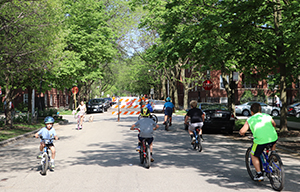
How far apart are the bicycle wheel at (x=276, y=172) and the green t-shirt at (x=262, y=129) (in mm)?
330

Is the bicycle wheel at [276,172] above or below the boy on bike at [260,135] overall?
below

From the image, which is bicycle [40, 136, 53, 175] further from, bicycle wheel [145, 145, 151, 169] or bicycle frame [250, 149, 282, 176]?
bicycle frame [250, 149, 282, 176]

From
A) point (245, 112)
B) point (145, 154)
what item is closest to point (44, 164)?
point (145, 154)

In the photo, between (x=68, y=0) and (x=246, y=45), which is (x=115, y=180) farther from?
(x=68, y=0)

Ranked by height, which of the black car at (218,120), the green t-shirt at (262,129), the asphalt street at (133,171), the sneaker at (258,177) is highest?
the green t-shirt at (262,129)

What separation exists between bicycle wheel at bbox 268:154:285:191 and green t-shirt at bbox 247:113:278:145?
33cm

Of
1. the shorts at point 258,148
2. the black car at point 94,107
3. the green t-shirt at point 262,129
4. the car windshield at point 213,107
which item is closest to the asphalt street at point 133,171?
the shorts at point 258,148

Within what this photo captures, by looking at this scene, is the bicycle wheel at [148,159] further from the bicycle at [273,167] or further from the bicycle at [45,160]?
the bicycle at [273,167]

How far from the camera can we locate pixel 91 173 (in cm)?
776

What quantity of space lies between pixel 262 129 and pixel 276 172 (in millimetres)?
810

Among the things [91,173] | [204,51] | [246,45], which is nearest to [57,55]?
[204,51]

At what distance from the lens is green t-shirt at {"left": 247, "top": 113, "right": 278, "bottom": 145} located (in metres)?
6.25

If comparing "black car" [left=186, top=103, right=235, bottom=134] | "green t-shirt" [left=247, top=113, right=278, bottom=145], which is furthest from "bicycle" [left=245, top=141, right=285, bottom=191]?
"black car" [left=186, top=103, right=235, bottom=134]

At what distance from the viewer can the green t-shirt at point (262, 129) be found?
6254 millimetres
